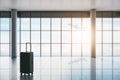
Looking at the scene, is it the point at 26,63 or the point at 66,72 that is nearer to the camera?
the point at 26,63

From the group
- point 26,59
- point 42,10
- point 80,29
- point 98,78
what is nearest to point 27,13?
point 42,10

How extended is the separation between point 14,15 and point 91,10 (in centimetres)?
935

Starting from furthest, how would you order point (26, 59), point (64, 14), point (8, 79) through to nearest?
point (64, 14) < point (26, 59) < point (8, 79)

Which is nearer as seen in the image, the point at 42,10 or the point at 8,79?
the point at 8,79

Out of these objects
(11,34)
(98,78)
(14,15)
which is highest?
(14,15)

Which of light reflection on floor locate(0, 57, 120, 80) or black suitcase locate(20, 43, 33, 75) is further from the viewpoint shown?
black suitcase locate(20, 43, 33, 75)

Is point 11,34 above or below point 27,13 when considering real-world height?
below

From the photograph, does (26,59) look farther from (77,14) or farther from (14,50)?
(77,14)

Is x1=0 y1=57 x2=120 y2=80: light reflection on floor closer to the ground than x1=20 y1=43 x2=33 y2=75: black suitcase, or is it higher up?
closer to the ground

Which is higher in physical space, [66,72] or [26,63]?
[26,63]

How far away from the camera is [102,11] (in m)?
34.3

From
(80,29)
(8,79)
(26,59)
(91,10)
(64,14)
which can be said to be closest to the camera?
(8,79)

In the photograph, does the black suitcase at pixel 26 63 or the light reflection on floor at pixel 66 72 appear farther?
the black suitcase at pixel 26 63

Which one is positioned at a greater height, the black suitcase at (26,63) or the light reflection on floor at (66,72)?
the black suitcase at (26,63)
